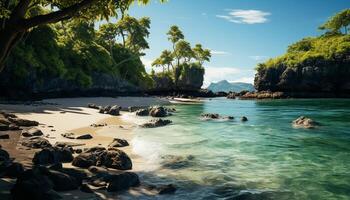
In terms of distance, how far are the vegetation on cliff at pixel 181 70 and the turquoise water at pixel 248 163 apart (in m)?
89.3

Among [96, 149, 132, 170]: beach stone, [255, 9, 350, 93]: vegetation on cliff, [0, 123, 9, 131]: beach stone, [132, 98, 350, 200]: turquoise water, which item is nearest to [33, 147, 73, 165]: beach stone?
[96, 149, 132, 170]: beach stone

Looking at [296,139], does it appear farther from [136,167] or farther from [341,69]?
[341,69]

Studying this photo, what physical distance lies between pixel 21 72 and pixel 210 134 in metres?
Answer: 26.5

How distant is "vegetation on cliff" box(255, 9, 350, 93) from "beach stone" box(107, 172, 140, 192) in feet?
293

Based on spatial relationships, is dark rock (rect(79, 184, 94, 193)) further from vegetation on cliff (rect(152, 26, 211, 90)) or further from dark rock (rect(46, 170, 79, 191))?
vegetation on cliff (rect(152, 26, 211, 90))

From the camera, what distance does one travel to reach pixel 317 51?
328 feet

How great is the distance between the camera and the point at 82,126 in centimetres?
2602

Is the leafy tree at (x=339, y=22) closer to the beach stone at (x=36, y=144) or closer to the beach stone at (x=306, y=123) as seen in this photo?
the beach stone at (x=306, y=123)

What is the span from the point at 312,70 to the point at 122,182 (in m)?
92.2

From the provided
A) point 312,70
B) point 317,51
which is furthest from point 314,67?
point 317,51

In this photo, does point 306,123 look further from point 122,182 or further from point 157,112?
point 122,182

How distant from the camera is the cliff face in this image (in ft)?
297

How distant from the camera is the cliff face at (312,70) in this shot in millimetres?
90625

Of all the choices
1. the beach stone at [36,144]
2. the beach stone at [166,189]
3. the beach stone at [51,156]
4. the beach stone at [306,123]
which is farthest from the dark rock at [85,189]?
the beach stone at [306,123]
